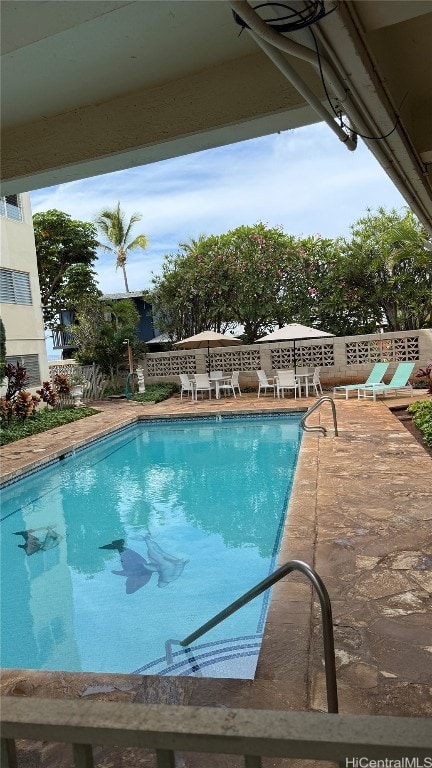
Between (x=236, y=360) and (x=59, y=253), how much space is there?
11993 millimetres

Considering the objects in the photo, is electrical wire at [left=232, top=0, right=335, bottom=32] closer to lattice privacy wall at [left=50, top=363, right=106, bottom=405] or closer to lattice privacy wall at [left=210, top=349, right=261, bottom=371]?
lattice privacy wall at [left=50, top=363, right=106, bottom=405]

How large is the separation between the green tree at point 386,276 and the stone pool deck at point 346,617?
12871 mm

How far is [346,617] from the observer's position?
10.5 feet

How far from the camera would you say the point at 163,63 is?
2.72m

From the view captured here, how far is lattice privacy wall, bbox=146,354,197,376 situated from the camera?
1905 cm

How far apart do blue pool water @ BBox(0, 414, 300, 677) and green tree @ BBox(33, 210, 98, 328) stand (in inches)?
634

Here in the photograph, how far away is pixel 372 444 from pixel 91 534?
4.44m

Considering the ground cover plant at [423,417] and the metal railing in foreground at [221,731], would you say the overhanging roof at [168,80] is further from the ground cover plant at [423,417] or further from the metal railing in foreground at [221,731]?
the ground cover plant at [423,417]

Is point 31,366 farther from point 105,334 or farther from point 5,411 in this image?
point 5,411

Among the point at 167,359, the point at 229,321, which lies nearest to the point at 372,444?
the point at 167,359

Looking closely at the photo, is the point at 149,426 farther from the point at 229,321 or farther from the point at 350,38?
the point at 350,38

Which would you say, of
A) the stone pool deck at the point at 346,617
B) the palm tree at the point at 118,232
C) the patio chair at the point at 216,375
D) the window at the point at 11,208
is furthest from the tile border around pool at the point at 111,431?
the palm tree at the point at 118,232

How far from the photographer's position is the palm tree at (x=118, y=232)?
2988 centimetres

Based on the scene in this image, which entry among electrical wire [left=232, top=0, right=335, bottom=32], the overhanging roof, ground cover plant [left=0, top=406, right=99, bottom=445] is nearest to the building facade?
ground cover plant [left=0, top=406, right=99, bottom=445]
